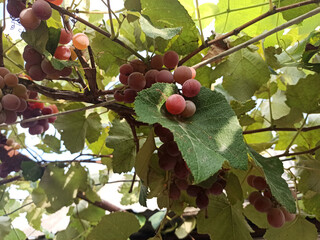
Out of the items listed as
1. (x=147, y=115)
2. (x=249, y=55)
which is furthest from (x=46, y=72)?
(x=249, y=55)

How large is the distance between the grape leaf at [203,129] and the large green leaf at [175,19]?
0.52ft

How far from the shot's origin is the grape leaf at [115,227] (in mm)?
601

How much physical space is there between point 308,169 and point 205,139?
38 centimetres

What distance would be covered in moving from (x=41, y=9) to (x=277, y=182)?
0.37 m

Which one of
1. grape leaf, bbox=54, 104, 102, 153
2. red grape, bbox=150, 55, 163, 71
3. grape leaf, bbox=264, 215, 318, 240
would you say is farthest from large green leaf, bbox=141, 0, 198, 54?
grape leaf, bbox=264, 215, 318, 240

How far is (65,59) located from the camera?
49cm

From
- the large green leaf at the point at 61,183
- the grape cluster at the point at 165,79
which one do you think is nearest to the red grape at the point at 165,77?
the grape cluster at the point at 165,79

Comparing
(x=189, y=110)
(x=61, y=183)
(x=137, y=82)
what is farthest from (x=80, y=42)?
(x=61, y=183)

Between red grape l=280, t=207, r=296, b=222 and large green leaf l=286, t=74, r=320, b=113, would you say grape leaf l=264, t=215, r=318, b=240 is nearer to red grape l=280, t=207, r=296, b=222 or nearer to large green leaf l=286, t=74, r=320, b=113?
red grape l=280, t=207, r=296, b=222

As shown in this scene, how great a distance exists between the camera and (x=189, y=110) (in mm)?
357

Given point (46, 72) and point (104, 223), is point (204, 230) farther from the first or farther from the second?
point (46, 72)

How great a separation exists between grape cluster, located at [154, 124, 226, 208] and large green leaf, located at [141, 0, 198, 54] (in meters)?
0.16

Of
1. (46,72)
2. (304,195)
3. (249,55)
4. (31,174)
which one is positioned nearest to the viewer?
(46,72)

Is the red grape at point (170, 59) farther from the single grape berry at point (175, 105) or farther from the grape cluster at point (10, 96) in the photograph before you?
the grape cluster at point (10, 96)
